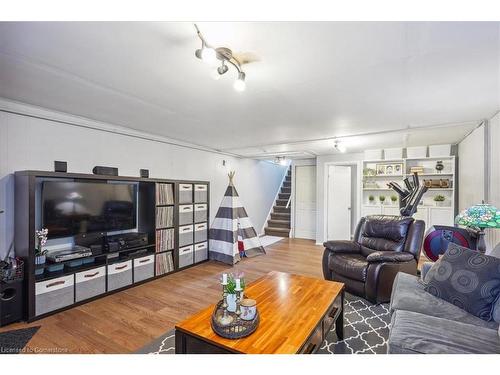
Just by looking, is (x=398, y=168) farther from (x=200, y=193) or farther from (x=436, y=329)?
(x=436, y=329)

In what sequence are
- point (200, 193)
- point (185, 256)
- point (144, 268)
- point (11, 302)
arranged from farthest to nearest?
point (200, 193)
point (185, 256)
point (144, 268)
point (11, 302)

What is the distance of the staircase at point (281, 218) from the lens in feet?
22.8

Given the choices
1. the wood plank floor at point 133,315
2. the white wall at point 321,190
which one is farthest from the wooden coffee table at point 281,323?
the white wall at point 321,190

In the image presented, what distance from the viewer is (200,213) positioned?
439 cm

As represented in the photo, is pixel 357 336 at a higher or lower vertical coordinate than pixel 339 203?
lower

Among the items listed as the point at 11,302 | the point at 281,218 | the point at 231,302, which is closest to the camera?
the point at 231,302

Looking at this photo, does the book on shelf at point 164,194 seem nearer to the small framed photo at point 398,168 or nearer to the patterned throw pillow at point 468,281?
the patterned throw pillow at point 468,281

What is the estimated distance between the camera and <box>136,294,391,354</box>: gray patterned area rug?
196 centimetres

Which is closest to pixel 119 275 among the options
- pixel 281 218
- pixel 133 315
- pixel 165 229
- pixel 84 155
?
pixel 133 315

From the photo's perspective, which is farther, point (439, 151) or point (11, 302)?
point (439, 151)

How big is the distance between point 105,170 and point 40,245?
3.48ft
